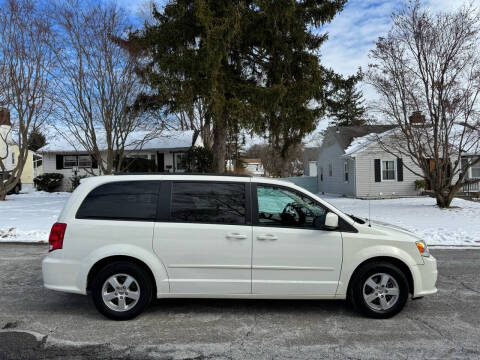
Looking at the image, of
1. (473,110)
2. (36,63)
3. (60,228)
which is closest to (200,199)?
(60,228)

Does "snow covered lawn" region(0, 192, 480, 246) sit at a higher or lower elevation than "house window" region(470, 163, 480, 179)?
lower

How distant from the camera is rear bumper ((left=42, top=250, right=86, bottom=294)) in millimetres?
4359

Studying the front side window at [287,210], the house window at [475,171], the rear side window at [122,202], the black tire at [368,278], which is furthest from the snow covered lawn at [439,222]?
the house window at [475,171]

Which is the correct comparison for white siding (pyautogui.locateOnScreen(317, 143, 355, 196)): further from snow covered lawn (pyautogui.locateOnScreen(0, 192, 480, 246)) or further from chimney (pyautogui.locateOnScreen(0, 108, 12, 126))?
chimney (pyautogui.locateOnScreen(0, 108, 12, 126))

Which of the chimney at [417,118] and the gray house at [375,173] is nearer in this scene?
the chimney at [417,118]

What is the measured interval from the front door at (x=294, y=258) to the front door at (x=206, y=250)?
13 cm

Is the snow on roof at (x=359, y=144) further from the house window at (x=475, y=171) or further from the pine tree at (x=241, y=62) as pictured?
the pine tree at (x=241, y=62)

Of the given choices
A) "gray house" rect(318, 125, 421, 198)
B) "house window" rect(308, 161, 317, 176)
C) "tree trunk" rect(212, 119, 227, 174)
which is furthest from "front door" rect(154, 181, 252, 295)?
"house window" rect(308, 161, 317, 176)

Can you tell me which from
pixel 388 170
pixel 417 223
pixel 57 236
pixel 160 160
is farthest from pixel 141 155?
pixel 57 236

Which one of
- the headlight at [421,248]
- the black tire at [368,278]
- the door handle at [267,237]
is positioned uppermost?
the door handle at [267,237]

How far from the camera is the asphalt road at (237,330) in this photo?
3.57 meters

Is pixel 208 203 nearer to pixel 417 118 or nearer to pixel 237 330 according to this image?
pixel 237 330

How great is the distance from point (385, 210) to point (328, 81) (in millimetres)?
6318

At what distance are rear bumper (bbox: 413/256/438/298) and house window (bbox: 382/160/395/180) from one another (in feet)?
67.6
